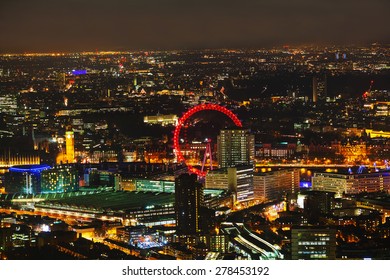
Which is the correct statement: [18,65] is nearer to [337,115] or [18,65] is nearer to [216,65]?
[216,65]

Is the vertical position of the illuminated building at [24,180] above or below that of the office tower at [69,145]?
below

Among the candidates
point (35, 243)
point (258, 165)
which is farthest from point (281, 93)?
point (35, 243)

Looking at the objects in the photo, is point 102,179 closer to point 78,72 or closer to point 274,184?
point 78,72

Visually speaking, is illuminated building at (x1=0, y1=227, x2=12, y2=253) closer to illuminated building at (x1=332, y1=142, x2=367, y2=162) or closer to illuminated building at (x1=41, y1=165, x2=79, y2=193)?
illuminated building at (x1=41, y1=165, x2=79, y2=193)

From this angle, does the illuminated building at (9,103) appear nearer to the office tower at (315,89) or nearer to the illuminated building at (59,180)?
the illuminated building at (59,180)

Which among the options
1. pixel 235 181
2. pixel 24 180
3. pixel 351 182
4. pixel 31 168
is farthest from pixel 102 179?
pixel 351 182

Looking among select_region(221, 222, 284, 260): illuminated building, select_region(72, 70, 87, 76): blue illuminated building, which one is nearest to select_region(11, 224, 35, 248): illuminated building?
select_region(221, 222, 284, 260): illuminated building

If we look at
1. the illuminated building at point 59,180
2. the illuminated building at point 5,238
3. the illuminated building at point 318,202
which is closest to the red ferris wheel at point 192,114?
the illuminated building at point 59,180
